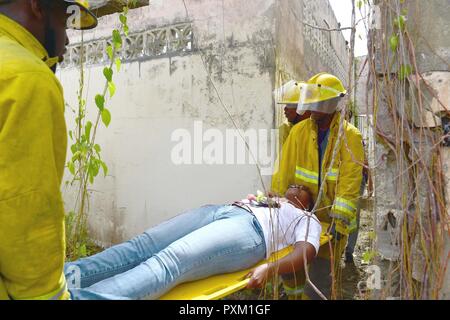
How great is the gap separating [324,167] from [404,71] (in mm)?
1233

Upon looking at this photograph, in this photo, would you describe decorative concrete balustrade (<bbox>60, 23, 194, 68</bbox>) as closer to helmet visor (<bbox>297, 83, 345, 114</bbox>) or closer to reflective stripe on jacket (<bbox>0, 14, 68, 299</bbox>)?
helmet visor (<bbox>297, 83, 345, 114</bbox>)

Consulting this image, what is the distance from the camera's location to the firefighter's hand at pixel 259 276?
1929 millimetres

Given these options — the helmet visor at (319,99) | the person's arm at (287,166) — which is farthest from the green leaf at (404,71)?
the person's arm at (287,166)

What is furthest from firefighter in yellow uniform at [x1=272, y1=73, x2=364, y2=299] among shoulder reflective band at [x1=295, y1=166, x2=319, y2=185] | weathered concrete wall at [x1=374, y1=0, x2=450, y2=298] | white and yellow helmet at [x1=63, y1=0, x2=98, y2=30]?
white and yellow helmet at [x1=63, y1=0, x2=98, y2=30]

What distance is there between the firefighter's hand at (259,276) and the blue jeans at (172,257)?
0.47 feet

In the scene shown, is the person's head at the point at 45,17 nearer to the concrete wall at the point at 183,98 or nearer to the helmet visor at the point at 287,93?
the concrete wall at the point at 183,98

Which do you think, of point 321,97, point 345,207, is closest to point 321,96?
point 321,97

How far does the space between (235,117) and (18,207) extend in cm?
231

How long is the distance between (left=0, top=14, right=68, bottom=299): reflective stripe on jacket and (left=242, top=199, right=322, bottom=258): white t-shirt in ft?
4.09

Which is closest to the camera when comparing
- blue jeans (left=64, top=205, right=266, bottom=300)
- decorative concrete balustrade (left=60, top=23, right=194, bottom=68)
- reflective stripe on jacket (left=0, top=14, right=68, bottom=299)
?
reflective stripe on jacket (left=0, top=14, right=68, bottom=299)

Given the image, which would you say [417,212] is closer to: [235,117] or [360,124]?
[235,117]

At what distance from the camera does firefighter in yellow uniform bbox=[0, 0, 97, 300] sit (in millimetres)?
1071

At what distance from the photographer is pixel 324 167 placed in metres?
2.60

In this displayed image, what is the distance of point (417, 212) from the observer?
1449 millimetres
